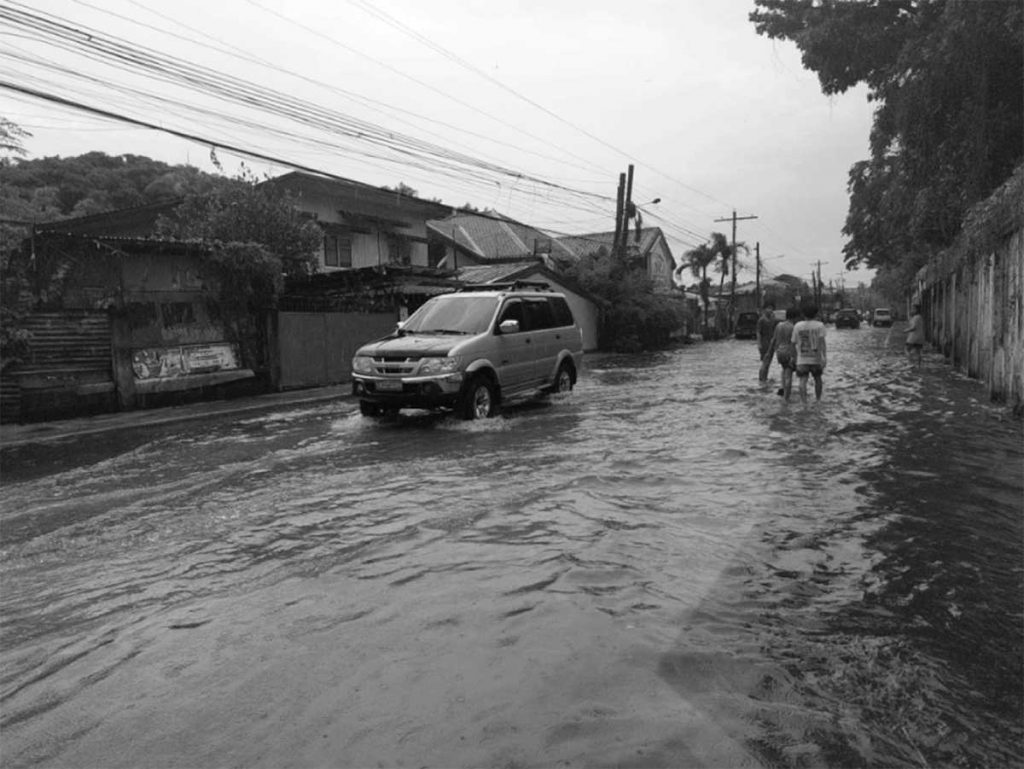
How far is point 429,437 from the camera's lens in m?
10.1

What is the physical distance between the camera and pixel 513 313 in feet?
40.3

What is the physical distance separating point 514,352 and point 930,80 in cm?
1756

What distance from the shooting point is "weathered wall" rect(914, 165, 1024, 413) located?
11.2 meters

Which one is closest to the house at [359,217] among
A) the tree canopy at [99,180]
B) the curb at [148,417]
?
the tree canopy at [99,180]

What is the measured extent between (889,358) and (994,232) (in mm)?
13343

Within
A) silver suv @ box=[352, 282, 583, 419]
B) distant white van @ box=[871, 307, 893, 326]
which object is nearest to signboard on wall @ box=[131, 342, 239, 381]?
silver suv @ box=[352, 282, 583, 419]

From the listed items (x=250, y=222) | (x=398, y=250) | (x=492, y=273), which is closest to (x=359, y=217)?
(x=398, y=250)

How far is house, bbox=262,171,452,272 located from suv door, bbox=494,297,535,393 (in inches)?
567

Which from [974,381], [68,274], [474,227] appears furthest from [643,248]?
[68,274]

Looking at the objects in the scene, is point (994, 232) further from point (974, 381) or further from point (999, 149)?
point (999, 149)

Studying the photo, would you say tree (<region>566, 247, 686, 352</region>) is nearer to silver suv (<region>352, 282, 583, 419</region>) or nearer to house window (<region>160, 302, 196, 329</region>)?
silver suv (<region>352, 282, 583, 419</region>)

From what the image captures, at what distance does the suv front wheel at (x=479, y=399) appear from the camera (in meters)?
10.8

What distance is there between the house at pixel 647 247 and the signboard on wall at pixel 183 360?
126 ft

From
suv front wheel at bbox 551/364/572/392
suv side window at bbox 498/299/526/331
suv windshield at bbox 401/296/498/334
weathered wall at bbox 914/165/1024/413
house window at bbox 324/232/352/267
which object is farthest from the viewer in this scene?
house window at bbox 324/232/352/267
